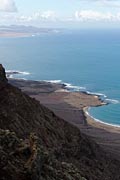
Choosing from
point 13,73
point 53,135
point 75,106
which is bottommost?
point 75,106

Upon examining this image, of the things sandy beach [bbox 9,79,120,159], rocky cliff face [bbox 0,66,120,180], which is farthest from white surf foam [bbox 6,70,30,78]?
rocky cliff face [bbox 0,66,120,180]

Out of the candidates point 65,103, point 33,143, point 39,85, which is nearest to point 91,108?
point 65,103

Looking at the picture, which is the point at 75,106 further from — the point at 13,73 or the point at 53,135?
the point at 53,135

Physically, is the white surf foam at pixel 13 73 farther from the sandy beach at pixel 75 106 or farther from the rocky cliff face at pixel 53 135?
the rocky cliff face at pixel 53 135

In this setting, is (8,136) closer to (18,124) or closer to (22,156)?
(22,156)

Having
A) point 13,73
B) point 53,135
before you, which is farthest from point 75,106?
point 53,135

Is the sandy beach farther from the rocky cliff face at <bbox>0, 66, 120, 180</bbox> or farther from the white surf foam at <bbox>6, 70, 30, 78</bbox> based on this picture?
the rocky cliff face at <bbox>0, 66, 120, 180</bbox>

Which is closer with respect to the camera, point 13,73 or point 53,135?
point 53,135

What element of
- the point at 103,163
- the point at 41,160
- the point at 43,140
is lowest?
the point at 103,163
